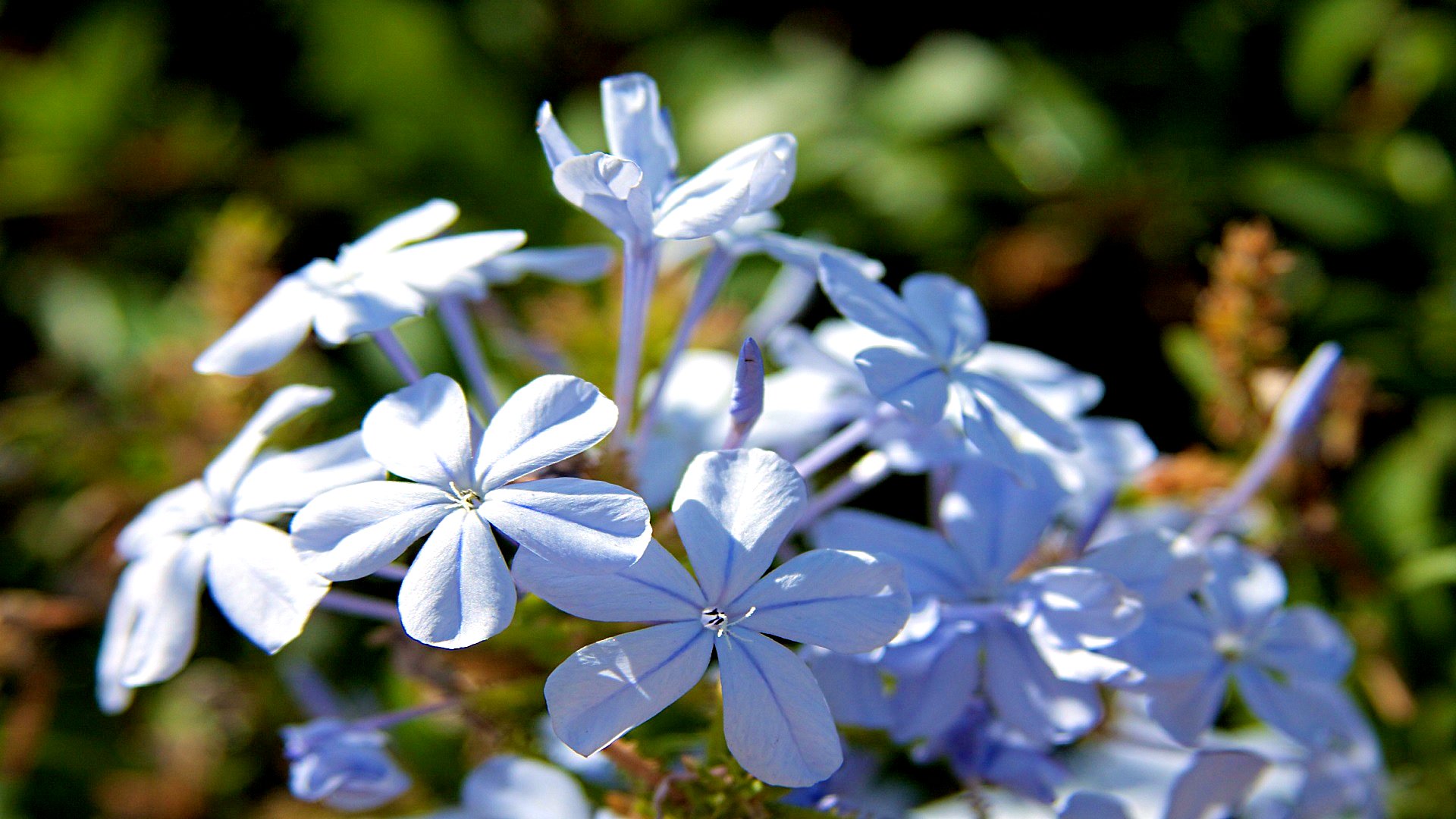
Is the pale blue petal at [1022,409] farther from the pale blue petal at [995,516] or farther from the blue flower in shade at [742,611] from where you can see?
the blue flower in shade at [742,611]

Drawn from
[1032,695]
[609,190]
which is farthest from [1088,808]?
[609,190]

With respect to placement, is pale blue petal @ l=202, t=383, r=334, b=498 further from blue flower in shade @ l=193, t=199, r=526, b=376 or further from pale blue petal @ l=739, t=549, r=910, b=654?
pale blue petal @ l=739, t=549, r=910, b=654

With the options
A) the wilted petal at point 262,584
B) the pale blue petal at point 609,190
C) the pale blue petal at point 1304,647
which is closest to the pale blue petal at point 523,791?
the wilted petal at point 262,584

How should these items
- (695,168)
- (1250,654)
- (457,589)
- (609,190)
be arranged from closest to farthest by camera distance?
(457,589) < (609,190) < (1250,654) < (695,168)

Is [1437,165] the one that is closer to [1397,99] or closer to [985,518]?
[1397,99]

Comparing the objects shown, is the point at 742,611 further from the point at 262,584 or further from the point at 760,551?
the point at 262,584

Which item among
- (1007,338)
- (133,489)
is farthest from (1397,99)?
(133,489)

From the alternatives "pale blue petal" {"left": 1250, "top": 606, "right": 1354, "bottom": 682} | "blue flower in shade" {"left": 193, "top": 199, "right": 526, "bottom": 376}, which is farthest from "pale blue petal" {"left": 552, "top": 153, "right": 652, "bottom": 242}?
"pale blue petal" {"left": 1250, "top": 606, "right": 1354, "bottom": 682}
